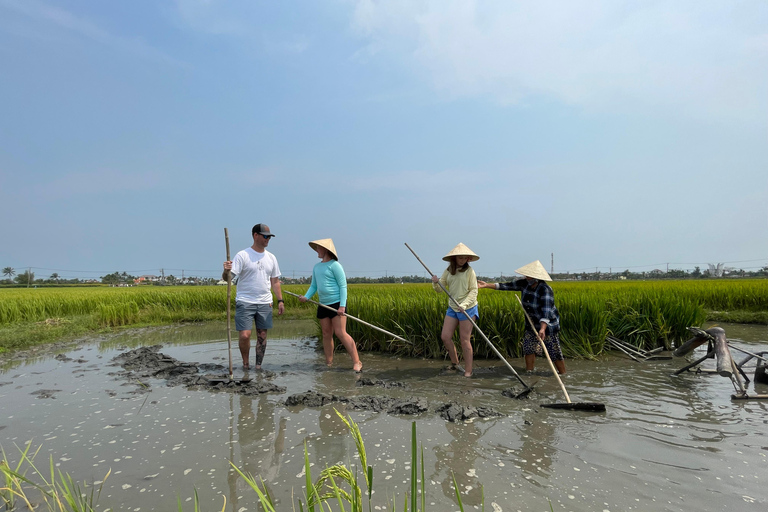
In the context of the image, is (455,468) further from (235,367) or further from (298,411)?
(235,367)

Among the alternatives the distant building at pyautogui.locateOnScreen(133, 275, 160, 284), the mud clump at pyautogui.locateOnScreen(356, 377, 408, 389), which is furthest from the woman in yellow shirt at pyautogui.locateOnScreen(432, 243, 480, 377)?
the distant building at pyautogui.locateOnScreen(133, 275, 160, 284)

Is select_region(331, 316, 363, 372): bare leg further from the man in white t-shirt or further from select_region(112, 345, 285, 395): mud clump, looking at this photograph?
select_region(112, 345, 285, 395): mud clump

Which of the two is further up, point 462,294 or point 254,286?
point 254,286

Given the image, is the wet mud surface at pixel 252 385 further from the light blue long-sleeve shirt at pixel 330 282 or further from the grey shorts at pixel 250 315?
the light blue long-sleeve shirt at pixel 330 282

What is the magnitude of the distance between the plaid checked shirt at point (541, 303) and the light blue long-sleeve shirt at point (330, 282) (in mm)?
2135

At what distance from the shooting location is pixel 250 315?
5793 mm

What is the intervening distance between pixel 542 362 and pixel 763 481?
3.85 m

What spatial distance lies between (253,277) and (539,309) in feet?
12.4

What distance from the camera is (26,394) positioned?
4.80 m

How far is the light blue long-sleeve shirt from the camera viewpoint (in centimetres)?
579

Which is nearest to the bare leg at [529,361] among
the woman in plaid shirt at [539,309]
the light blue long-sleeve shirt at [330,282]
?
the woman in plaid shirt at [539,309]

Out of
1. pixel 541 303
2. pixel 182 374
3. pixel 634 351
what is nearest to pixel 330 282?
pixel 182 374

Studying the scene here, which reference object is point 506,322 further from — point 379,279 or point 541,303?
point 379,279

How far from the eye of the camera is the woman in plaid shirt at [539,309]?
208 inches
